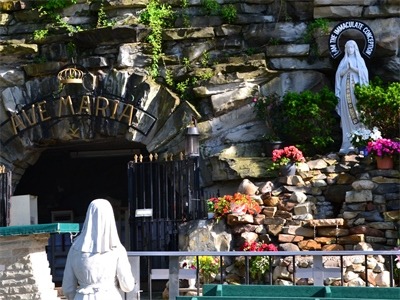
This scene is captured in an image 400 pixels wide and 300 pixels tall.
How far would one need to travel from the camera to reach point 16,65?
1838cm

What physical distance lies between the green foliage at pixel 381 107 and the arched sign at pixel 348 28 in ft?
2.64

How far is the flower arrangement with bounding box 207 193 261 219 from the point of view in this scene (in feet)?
49.9

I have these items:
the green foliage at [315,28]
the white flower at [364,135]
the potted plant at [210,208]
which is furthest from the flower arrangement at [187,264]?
the green foliage at [315,28]

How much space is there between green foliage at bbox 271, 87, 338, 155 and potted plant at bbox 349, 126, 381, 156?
22.7 inches

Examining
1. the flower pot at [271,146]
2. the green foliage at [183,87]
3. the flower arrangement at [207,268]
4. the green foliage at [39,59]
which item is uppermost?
the green foliage at [39,59]

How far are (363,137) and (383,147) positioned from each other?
2.50 feet

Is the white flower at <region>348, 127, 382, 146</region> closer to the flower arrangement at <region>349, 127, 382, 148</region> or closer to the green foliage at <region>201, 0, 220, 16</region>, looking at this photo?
the flower arrangement at <region>349, 127, 382, 148</region>

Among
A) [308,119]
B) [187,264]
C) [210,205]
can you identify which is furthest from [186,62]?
[187,264]

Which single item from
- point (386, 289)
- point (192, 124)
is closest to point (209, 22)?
point (192, 124)

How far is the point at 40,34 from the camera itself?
18312 millimetres

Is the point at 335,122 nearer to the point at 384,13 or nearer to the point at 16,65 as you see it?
the point at 384,13

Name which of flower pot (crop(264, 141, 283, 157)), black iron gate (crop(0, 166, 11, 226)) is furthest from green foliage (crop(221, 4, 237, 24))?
black iron gate (crop(0, 166, 11, 226))

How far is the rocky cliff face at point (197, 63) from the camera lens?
17.2m

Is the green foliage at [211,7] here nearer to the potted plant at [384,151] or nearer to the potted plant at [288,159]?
the potted plant at [288,159]
